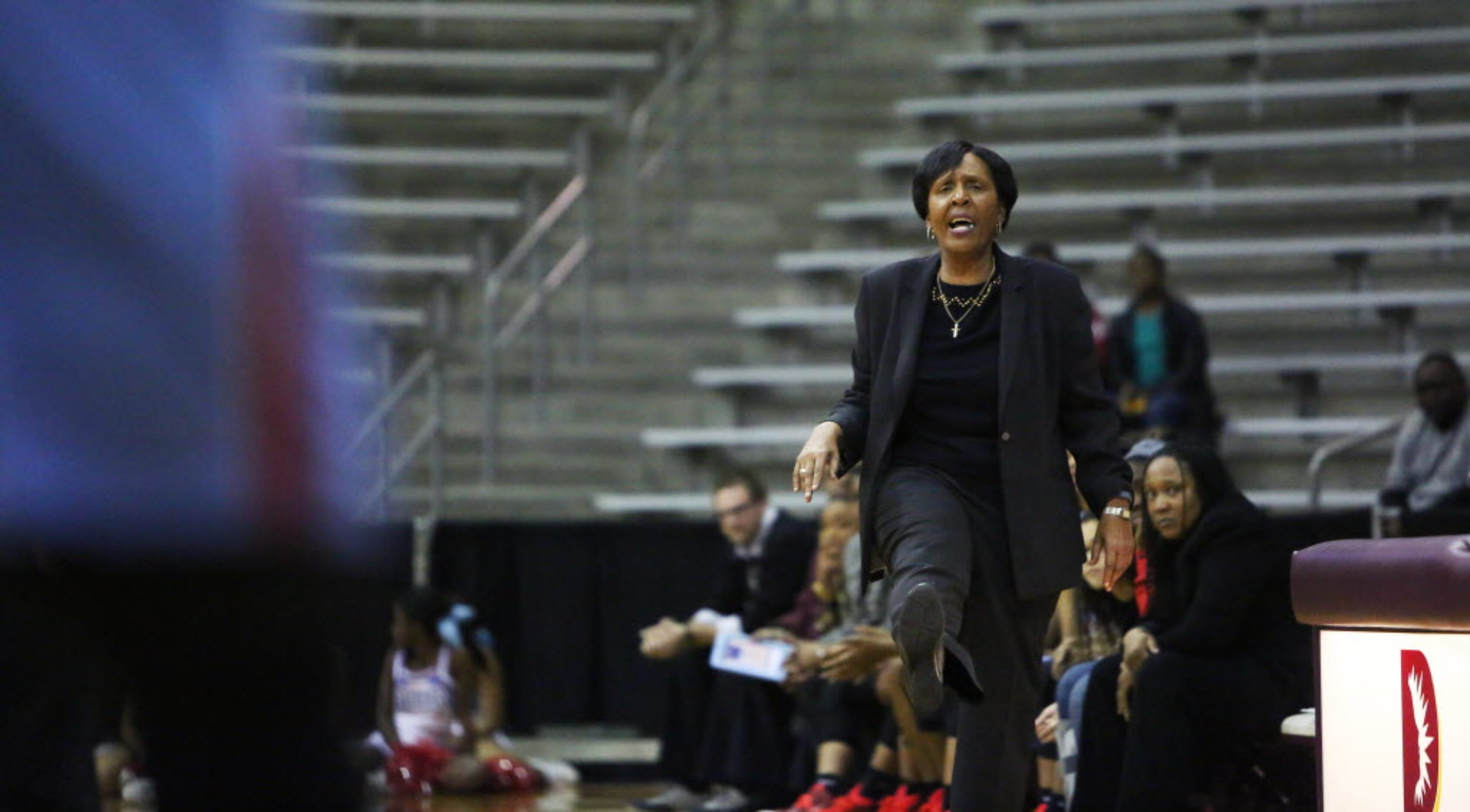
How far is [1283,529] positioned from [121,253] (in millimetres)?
5526

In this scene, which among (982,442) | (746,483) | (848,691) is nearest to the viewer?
(982,442)

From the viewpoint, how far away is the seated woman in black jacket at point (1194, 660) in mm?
4840

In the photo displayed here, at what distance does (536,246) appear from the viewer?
10.7 m

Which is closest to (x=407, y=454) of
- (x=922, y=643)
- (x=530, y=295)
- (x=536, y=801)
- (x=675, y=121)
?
(x=530, y=295)

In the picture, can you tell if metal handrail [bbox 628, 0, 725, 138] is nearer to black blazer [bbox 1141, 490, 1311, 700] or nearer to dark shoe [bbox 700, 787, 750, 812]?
dark shoe [bbox 700, 787, 750, 812]

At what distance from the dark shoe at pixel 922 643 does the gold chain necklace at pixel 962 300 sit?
1.75 feet

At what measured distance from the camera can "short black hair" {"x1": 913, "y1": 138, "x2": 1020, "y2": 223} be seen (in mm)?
3533

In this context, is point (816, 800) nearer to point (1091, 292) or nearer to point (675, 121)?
point (1091, 292)

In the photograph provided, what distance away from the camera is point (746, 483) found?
24.0 ft

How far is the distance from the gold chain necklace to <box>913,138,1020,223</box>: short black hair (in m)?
0.10

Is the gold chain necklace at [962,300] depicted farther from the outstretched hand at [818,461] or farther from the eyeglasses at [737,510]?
the eyeglasses at [737,510]

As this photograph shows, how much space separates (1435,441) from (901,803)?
3454 millimetres

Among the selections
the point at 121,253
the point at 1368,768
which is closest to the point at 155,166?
the point at 121,253

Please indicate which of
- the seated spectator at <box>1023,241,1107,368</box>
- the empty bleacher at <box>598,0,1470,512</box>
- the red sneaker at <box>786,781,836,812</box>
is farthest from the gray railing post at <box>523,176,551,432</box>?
the red sneaker at <box>786,781,836,812</box>
